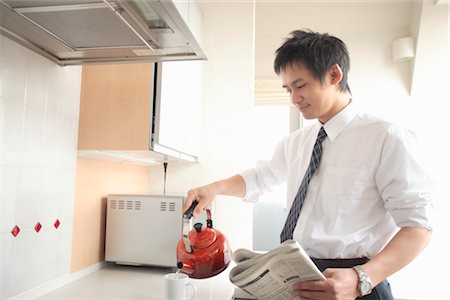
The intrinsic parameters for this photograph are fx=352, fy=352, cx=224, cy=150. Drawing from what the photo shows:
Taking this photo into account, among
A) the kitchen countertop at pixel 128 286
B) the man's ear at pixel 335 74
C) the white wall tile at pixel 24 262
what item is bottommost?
the kitchen countertop at pixel 128 286

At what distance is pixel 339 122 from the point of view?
3.77 feet

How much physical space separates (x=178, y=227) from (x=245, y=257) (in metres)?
0.78

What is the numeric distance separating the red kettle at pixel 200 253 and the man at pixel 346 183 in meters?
0.10

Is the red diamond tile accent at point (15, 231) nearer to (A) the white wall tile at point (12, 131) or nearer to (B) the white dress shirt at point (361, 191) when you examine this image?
(A) the white wall tile at point (12, 131)

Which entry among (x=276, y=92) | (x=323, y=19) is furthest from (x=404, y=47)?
(x=276, y=92)

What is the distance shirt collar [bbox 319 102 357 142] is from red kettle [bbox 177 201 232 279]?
50 cm

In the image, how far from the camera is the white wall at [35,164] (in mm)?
1082

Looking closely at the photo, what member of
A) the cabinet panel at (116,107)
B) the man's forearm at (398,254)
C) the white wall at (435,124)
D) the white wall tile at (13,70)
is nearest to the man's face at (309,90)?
the man's forearm at (398,254)

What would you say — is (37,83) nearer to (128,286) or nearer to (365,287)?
(128,286)

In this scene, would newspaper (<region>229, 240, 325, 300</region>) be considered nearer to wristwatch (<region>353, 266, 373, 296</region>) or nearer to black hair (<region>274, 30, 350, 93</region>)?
wristwatch (<region>353, 266, 373, 296</region>)

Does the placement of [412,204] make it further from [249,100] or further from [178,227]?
[249,100]

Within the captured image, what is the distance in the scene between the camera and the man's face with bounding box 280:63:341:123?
1101 millimetres

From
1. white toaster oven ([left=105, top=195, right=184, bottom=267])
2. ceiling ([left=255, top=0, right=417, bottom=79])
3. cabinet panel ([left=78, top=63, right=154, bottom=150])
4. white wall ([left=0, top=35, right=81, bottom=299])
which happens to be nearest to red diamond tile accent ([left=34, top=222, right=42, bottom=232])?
white wall ([left=0, top=35, right=81, bottom=299])

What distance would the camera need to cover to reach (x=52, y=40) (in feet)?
3.69
